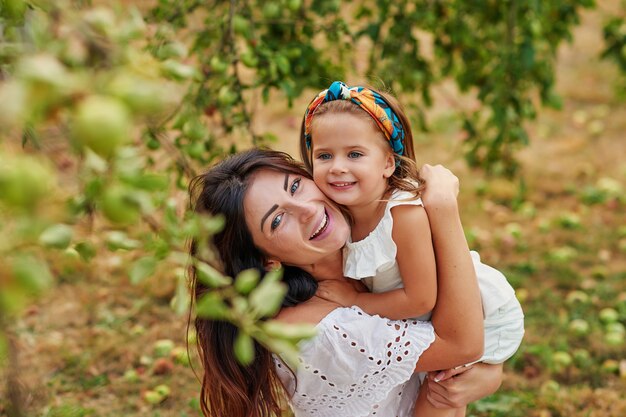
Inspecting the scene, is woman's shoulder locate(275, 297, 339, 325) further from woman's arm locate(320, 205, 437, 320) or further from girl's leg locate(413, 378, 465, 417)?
girl's leg locate(413, 378, 465, 417)

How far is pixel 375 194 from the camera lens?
1.56m

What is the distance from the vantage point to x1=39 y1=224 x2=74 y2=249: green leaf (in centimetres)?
63

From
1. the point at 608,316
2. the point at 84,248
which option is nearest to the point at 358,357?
the point at 84,248

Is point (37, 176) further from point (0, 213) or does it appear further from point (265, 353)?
point (265, 353)

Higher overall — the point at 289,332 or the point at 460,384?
the point at 289,332

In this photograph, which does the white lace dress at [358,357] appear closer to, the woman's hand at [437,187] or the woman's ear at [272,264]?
the woman's ear at [272,264]

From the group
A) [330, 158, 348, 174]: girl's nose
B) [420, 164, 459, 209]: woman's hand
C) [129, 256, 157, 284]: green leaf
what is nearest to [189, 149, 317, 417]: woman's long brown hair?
[330, 158, 348, 174]: girl's nose

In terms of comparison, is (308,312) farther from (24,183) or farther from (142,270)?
(24,183)

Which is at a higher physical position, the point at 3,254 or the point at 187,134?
the point at 187,134

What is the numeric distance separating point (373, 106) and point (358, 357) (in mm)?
551

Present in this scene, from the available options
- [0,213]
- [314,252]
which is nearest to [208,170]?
[314,252]

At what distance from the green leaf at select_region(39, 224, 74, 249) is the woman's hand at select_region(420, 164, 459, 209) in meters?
0.97

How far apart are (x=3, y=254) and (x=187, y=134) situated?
3.96ft

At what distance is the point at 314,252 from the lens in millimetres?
1511
